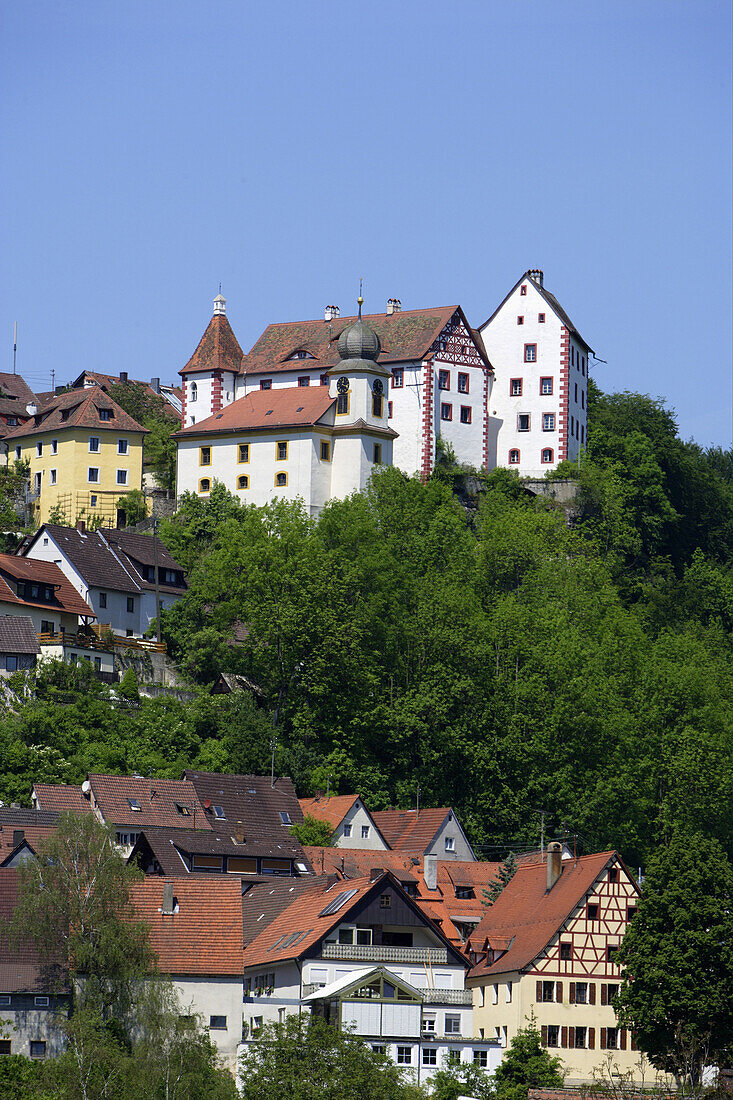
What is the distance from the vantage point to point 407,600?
97.3 meters

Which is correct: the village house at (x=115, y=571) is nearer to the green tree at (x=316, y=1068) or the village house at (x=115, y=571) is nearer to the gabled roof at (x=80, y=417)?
the gabled roof at (x=80, y=417)

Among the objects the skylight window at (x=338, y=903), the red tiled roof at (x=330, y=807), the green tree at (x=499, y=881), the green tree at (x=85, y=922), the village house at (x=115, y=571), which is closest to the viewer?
the green tree at (x=85, y=922)

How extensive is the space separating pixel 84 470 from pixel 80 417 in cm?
304

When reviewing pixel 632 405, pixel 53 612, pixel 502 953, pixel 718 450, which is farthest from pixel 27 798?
pixel 718 450

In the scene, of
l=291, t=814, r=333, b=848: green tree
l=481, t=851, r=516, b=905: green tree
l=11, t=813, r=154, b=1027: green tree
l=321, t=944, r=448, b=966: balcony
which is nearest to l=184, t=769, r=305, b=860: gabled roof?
l=291, t=814, r=333, b=848: green tree

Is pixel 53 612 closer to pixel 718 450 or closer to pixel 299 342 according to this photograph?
pixel 299 342

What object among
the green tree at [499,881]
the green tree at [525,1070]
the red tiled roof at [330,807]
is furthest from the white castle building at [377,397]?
the green tree at [525,1070]

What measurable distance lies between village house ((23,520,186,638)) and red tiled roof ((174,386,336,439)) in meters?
10.9

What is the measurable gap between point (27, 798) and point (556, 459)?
45290 millimetres

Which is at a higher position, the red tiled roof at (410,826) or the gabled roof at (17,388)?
the gabled roof at (17,388)

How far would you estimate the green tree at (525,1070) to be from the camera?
2275 inches

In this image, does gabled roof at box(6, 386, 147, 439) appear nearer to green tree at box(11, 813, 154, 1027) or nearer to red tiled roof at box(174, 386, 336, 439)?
red tiled roof at box(174, 386, 336, 439)

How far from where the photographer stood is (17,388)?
135m

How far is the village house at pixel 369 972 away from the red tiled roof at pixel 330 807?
1272 centimetres
